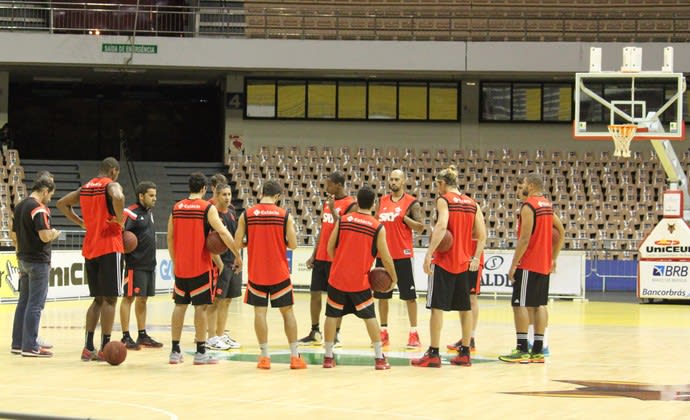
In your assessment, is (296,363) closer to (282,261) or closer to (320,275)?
(282,261)

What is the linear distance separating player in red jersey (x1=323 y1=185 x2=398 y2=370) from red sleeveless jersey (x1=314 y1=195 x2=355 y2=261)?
1271 mm

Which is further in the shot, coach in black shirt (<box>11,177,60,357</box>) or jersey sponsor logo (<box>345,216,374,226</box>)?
coach in black shirt (<box>11,177,60,357</box>)

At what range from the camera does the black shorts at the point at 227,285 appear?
15.1 m

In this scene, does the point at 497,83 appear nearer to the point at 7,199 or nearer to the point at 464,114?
the point at 464,114

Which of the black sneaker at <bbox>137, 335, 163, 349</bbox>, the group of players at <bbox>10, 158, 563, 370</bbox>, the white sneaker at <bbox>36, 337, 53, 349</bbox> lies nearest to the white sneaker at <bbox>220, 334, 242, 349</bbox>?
the group of players at <bbox>10, 158, 563, 370</bbox>

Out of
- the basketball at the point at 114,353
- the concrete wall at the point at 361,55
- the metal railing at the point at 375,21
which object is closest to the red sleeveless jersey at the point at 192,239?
the basketball at the point at 114,353

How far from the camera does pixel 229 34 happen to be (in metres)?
37.5

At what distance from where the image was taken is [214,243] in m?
13.2

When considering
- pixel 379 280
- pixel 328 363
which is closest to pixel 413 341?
pixel 328 363

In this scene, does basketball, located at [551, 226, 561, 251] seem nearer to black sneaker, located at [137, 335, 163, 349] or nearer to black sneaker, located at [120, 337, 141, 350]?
black sneaker, located at [137, 335, 163, 349]

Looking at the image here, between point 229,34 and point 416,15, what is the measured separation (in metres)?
6.31

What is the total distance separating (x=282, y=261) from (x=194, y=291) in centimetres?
112

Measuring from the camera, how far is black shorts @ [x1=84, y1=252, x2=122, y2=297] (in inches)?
532

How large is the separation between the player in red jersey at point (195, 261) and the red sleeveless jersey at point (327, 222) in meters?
1.87
